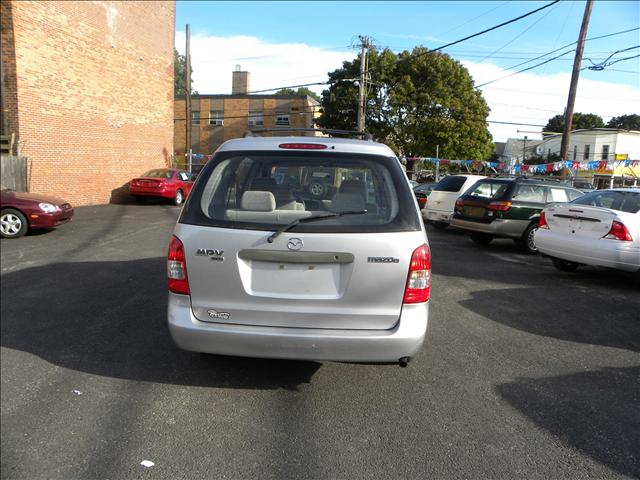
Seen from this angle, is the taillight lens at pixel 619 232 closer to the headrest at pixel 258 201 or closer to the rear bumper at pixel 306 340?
the rear bumper at pixel 306 340

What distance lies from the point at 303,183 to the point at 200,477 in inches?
85.2

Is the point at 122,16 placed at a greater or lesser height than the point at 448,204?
greater

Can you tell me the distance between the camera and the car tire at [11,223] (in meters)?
10.6

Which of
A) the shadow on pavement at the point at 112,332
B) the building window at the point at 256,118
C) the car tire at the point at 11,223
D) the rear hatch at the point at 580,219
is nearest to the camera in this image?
the shadow on pavement at the point at 112,332

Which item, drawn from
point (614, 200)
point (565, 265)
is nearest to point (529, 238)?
point (565, 265)

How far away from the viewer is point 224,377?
13.3 ft

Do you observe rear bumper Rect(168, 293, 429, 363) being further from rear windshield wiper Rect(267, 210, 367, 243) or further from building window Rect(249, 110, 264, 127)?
building window Rect(249, 110, 264, 127)

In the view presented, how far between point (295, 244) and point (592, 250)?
5680mm

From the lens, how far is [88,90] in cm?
1875

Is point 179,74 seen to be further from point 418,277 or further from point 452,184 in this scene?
point 418,277

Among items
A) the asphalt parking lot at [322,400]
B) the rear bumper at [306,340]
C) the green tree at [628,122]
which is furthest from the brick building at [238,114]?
the rear bumper at [306,340]

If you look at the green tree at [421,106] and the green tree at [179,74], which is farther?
the green tree at [179,74]

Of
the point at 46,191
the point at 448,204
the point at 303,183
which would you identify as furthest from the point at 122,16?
the point at 303,183

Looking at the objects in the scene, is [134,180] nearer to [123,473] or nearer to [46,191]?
[46,191]
